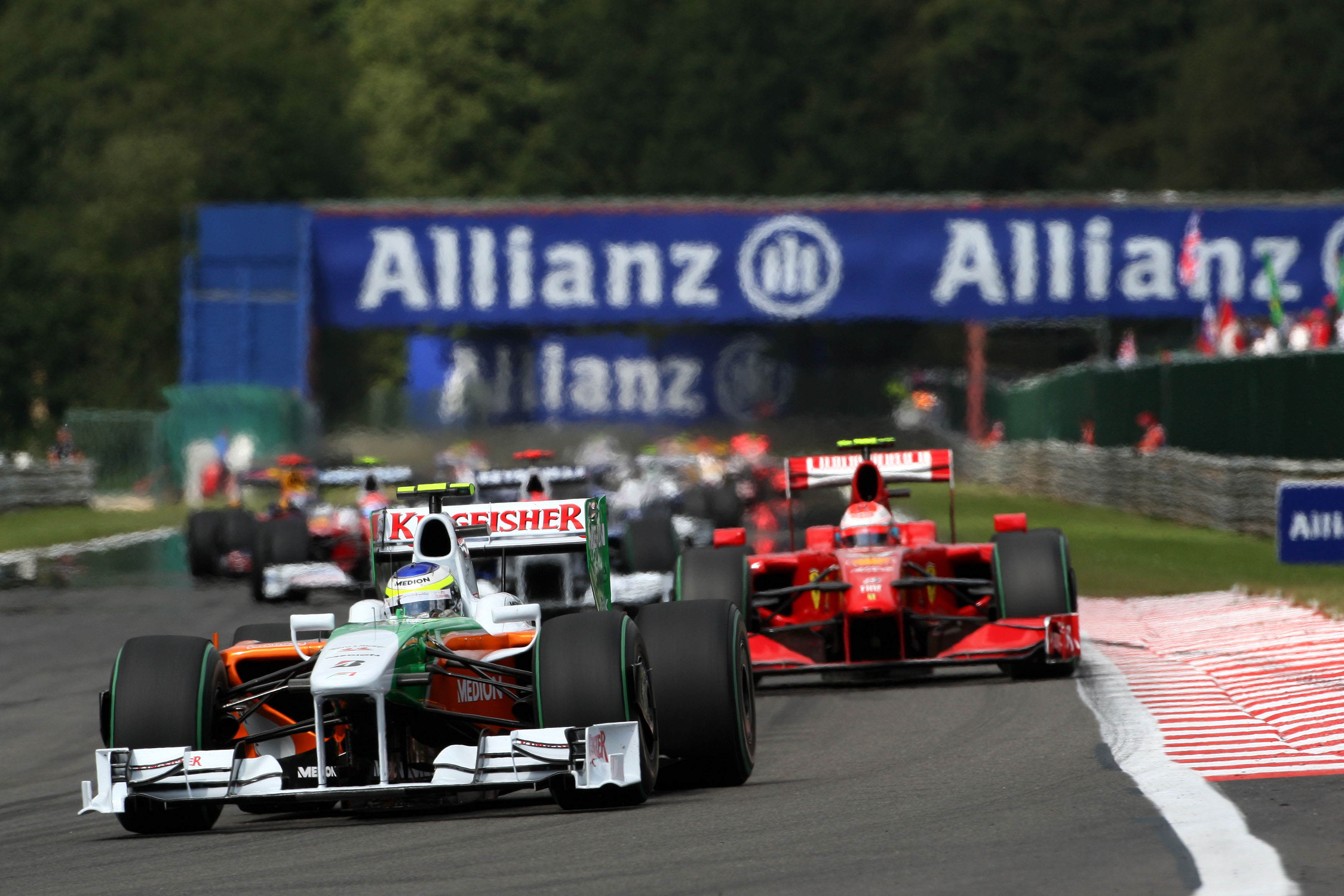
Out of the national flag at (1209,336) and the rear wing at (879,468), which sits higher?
the national flag at (1209,336)

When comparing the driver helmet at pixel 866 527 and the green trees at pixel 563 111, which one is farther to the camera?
the green trees at pixel 563 111

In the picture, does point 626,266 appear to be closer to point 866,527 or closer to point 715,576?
point 866,527

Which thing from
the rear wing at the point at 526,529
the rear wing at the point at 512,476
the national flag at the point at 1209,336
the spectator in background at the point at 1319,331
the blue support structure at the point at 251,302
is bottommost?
the rear wing at the point at 526,529

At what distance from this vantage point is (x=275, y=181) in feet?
238

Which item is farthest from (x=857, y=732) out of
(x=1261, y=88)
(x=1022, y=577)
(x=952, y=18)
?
(x=952, y=18)

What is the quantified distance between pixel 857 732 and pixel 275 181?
63.8 m

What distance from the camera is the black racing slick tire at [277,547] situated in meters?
21.2

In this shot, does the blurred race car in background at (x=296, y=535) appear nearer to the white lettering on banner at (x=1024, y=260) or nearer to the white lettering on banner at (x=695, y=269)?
the white lettering on banner at (x=695, y=269)

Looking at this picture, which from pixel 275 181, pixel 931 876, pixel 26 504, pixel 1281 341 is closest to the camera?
pixel 931 876

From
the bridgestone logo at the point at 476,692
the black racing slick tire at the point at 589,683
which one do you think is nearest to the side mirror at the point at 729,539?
the bridgestone logo at the point at 476,692

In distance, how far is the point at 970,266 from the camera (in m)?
49.0

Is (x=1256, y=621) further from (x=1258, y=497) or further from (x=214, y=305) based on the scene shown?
(x=214, y=305)

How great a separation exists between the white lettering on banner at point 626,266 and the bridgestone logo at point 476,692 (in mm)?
39656

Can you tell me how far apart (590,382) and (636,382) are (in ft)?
4.56
